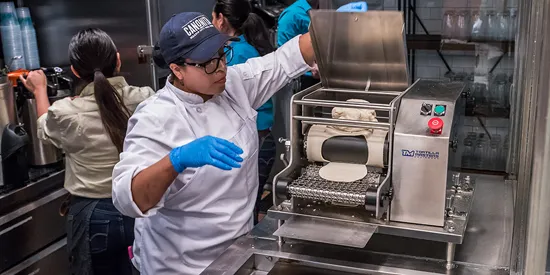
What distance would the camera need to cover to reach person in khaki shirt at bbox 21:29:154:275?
7.14 ft

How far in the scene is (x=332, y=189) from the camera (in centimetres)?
136

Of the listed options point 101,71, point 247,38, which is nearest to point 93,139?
point 101,71

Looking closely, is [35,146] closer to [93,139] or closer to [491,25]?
[93,139]

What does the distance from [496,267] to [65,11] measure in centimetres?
253

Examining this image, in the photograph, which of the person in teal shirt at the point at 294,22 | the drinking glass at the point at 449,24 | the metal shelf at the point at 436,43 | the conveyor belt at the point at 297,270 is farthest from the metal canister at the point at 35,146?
the drinking glass at the point at 449,24

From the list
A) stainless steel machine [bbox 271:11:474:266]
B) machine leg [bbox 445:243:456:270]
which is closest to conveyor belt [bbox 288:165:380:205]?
stainless steel machine [bbox 271:11:474:266]

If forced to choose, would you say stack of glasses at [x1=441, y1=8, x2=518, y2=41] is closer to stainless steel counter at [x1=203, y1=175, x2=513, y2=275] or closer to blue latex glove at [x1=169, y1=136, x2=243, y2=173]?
stainless steel counter at [x1=203, y1=175, x2=513, y2=275]

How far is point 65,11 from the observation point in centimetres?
307

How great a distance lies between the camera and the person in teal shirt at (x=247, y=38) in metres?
2.79

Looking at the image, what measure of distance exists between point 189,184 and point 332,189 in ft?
1.31

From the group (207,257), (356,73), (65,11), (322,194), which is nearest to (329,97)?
(356,73)

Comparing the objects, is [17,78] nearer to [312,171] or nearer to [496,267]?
[312,171]

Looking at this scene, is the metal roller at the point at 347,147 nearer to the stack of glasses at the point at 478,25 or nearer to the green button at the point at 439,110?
the green button at the point at 439,110

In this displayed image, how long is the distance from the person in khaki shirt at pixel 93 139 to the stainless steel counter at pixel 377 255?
884 millimetres
